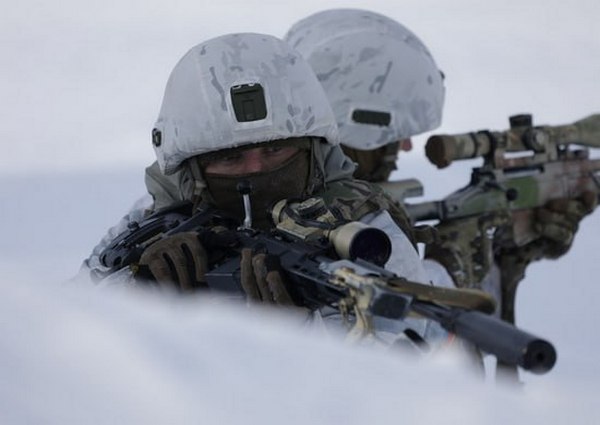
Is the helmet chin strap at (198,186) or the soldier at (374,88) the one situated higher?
the helmet chin strap at (198,186)

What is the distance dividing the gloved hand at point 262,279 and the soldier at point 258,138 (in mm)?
418

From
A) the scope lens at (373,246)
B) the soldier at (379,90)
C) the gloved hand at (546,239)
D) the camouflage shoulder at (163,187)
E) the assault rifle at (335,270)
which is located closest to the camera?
the assault rifle at (335,270)

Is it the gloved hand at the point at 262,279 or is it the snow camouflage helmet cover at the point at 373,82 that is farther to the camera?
the snow camouflage helmet cover at the point at 373,82

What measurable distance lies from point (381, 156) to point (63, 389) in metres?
3.53

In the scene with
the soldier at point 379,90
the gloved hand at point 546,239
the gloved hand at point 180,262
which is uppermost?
the gloved hand at point 180,262

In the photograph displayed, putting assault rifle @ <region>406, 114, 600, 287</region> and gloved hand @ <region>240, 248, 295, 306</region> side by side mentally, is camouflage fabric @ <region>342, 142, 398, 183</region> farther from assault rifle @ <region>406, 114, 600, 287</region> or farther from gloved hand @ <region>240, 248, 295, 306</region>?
gloved hand @ <region>240, 248, 295, 306</region>

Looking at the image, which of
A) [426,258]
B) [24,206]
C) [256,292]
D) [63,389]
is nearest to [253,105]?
[256,292]

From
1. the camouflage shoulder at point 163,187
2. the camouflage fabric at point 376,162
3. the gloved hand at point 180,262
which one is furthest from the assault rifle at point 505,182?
the gloved hand at point 180,262

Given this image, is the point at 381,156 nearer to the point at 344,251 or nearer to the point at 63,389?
the point at 344,251

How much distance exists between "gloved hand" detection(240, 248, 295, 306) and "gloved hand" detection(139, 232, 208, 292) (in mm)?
156

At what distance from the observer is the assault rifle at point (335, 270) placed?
113cm

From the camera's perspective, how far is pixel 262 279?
70.1 inches

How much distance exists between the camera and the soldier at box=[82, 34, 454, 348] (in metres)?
2.29

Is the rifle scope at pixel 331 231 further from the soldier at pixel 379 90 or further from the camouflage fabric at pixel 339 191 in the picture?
the soldier at pixel 379 90
